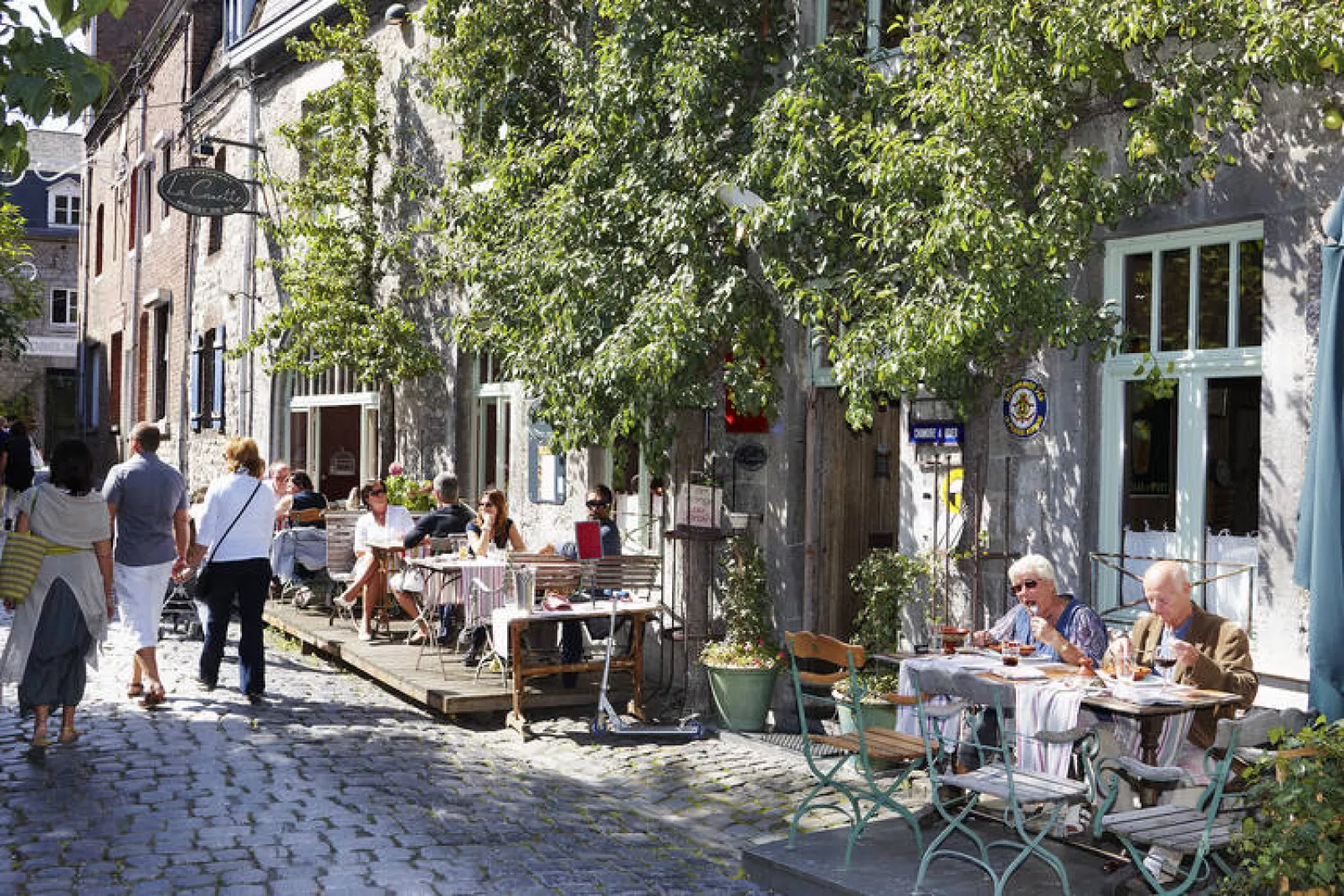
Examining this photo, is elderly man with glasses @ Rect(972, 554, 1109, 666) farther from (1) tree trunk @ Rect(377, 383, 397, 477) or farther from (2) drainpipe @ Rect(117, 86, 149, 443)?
(2) drainpipe @ Rect(117, 86, 149, 443)

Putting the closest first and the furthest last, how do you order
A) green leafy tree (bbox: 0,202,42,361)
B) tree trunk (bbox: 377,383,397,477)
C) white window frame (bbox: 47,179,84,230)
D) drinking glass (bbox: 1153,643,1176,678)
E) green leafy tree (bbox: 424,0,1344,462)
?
drinking glass (bbox: 1153,643,1176,678)
green leafy tree (bbox: 424,0,1344,462)
tree trunk (bbox: 377,383,397,477)
green leafy tree (bbox: 0,202,42,361)
white window frame (bbox: 47,179,84,230)

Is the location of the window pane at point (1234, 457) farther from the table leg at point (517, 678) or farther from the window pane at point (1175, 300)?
the table leg at point (517, 678)

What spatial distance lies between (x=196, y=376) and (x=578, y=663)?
1467cm

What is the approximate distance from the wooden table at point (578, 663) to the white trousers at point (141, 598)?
223 cm

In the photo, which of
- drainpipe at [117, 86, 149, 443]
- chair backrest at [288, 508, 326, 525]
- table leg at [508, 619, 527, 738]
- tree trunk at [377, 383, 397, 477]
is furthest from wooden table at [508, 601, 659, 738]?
drainpipe at [117, 86, 149, 443]

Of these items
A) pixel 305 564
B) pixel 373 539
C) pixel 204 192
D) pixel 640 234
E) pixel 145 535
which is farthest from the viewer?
pixel 204 192

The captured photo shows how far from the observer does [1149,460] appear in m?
7.24

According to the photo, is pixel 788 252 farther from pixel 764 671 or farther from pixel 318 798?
pixel 318 798

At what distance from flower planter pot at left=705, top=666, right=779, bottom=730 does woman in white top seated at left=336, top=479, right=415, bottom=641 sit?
12.2 feet

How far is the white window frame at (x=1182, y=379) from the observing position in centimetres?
687

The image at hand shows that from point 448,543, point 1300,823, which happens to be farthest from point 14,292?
point 1300,823

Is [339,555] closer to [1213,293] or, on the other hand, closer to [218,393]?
[1213,293]

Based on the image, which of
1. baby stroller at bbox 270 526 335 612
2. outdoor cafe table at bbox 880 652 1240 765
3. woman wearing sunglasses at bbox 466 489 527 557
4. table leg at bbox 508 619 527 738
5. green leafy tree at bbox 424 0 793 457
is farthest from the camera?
baby stroller at bbox 270 526 335 612

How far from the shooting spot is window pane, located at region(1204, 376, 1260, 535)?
6.75 metres
